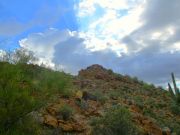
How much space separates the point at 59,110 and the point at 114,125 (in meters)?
2.14

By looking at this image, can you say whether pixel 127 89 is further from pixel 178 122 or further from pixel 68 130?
pixel 68 130

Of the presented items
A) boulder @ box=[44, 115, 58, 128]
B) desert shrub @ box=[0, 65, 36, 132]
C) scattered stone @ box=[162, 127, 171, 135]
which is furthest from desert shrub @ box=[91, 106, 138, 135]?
scattered stone @ box=[162, 127, 171, 135]

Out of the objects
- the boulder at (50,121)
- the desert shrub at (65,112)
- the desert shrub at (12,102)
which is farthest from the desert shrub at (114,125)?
the desert shrub at (12,102)

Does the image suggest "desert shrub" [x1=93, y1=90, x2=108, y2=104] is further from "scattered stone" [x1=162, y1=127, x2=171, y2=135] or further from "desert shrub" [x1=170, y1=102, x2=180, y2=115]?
"desert shrub" [x1=170, y1=102, x2=180, y2=115]

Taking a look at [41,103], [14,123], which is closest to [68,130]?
[41,103]

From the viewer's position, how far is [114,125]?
1516 cm

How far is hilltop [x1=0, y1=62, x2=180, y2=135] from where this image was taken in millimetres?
12039

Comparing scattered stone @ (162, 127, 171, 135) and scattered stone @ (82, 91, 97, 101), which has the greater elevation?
scattered stone @ (82, 91, 97, 101)

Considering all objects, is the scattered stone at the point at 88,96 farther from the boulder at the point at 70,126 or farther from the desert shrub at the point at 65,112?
the boulder at the point at 70,126

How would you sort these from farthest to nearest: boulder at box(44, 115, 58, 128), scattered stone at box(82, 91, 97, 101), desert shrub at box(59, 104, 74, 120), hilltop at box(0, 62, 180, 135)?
scattered stone at box(82, 91, 97, 101), desert shrub at box(59, 104, 74, 120), boulder at box(44, 115, 58, 128), hilltop at box(0, 62, 180, 135)

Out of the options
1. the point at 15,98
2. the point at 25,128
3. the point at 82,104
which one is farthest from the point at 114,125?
the point at 15,98

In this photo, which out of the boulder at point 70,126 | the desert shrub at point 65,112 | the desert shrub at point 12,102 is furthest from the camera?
the desert shrub at point 65,112

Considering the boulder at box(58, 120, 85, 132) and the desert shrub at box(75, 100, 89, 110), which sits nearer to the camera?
the boulder at box(58, 120, 85, 132)

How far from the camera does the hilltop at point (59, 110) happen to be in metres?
12.0
